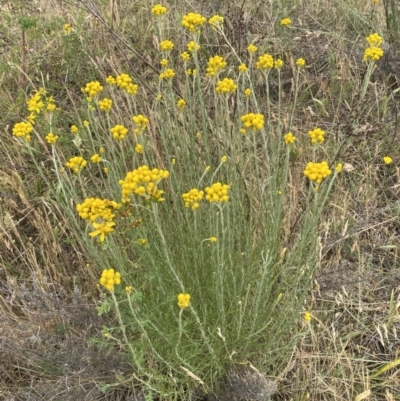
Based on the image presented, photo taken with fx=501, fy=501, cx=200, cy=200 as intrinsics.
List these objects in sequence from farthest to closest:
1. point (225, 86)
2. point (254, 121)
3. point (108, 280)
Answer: point (225, 86)
point (254, 121)
point (108, 280)

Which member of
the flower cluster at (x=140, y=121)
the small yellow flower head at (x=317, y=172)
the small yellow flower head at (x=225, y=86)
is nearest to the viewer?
the small yellow flower head at (x=317, y=172)

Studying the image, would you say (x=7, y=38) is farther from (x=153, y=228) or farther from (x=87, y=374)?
(x=87, y=374)

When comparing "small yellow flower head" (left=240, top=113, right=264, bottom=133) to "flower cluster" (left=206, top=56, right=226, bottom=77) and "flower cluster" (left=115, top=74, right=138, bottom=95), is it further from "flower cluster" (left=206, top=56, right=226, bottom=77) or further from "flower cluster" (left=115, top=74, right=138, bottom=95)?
"flower cluster" (left=115, top=74, right=138, bottom=95)

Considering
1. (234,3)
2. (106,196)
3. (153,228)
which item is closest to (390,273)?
(153,228)

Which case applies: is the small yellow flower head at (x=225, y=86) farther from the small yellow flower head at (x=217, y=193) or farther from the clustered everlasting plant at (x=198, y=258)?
the small yellow flower head at (x=217, y=193)

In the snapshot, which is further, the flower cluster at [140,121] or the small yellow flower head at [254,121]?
the flower cluster at [140,121]

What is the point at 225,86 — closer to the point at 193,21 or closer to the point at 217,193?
the point at 193,21

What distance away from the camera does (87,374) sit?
204 cm

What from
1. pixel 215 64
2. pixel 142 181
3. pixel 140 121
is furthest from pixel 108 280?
pixel 215 64

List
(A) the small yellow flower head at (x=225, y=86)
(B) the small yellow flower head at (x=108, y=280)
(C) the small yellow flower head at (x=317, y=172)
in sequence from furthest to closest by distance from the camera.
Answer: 1. (A) the small yellow flower head at (x=225, y=86)
2. (C) the small yellow flower head at (x=317, y=172)
3. (B) the small yellow flower head at (x=108, y=280)

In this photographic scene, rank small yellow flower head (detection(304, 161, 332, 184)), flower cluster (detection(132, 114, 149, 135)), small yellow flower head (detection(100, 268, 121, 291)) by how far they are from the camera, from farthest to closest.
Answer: flower cluster (detection(132, 114, 149, 135)), small yellow flower head (detection(304, 161, 332, 184)), small yellow flower head (detection(100, 268, 121, 291))

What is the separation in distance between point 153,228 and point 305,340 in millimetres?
848

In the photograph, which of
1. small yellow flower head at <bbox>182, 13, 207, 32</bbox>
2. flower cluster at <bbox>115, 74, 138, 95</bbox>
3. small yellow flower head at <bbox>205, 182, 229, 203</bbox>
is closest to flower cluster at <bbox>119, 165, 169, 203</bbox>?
small yellow flower head at <bbox>205, 182, 229, 203</bbox>

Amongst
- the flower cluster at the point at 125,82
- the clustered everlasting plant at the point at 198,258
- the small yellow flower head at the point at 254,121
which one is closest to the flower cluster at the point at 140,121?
the clustered everlasting plant at the point at 198,258
